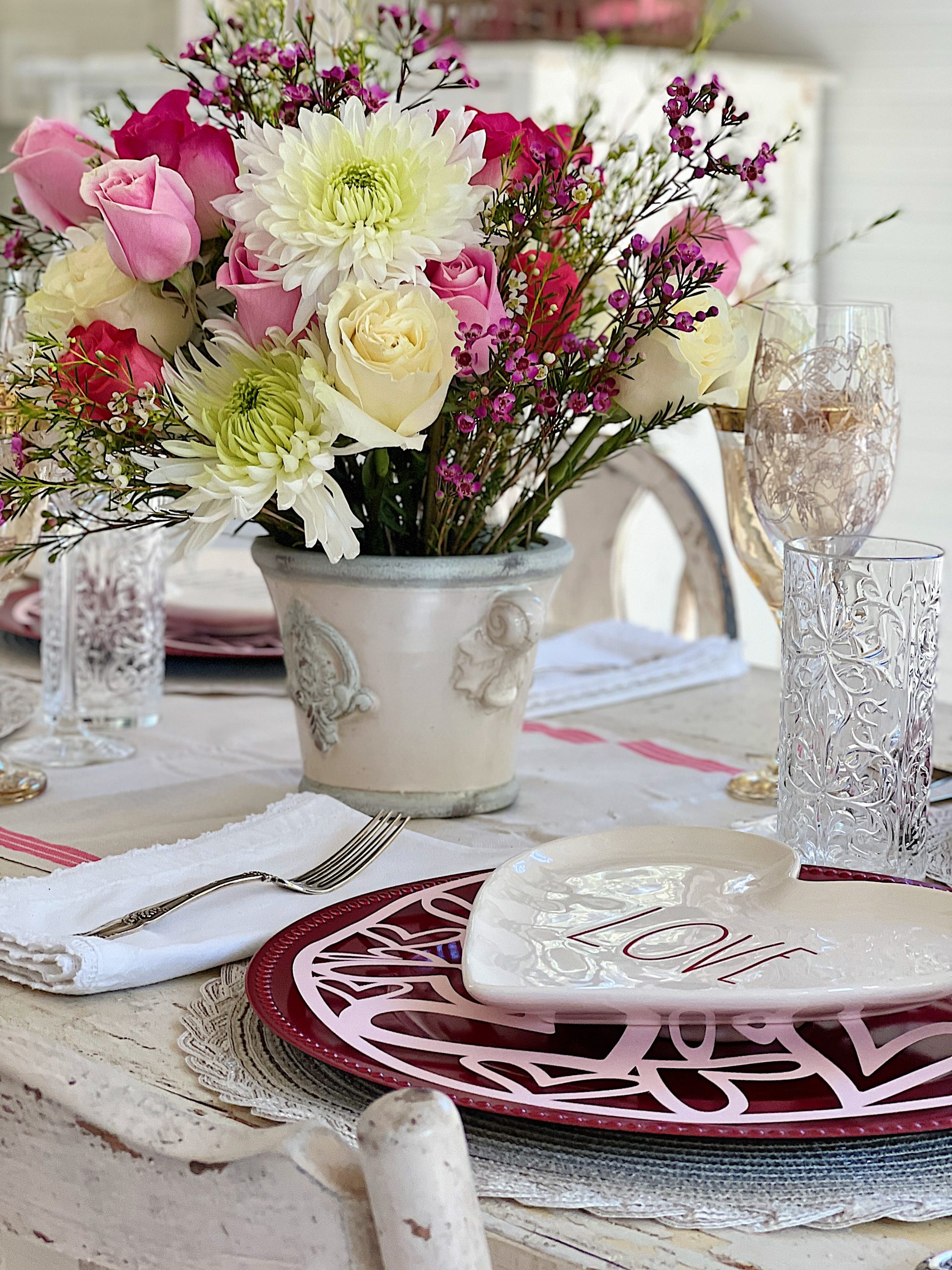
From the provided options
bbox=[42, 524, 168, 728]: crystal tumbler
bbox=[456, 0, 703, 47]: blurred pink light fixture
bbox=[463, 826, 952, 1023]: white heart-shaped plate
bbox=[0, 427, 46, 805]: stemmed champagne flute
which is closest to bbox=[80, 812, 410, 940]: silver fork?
bbox=[463, 826, 952, 1023]: white heart-shaped plate

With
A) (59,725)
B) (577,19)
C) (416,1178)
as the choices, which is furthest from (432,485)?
(577,19)

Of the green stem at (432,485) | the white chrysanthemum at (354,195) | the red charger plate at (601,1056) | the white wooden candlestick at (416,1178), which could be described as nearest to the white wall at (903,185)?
the green stem at (432,485)

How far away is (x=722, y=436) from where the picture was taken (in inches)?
36.5

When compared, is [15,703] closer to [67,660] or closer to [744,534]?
[67,660]

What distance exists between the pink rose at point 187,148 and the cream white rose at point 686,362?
0.73 feet

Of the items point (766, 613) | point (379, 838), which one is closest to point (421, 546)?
point (379, 838)

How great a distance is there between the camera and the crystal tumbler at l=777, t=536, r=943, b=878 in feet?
2.29

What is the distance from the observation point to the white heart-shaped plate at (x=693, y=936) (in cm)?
52

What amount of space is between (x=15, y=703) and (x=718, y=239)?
594 mm

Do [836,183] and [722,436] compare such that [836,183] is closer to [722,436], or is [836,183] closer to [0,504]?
[722,436]

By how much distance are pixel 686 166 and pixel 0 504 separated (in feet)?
1.25

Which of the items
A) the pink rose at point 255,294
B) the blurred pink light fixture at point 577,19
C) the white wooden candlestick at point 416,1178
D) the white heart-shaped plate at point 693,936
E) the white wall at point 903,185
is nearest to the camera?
the white wooden candlestick at point 416,1178

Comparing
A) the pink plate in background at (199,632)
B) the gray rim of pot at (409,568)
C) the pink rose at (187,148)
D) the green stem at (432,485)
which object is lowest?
the pink plate in background at (199,632)

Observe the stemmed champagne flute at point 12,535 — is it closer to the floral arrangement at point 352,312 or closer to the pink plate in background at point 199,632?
the floral arrangement at point 352,312
